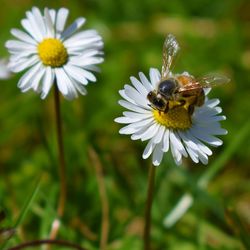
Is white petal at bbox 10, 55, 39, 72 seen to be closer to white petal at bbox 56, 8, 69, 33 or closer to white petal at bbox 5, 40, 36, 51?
white petal at bbox 5, 40, 36, 51

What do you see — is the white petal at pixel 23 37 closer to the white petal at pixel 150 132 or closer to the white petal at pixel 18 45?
the white petal at pixel 18 45

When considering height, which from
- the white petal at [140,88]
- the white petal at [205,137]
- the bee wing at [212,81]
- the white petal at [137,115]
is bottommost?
the white petal at [205,137]

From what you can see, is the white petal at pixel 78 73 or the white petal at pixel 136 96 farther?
the white petal at pixel 78 73

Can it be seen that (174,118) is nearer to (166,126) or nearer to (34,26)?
(166,126)

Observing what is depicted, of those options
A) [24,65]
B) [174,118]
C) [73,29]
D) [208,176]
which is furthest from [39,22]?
[208,176]

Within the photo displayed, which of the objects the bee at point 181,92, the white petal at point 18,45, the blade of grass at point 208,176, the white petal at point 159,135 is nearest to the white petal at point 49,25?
the white petal at point 18,45

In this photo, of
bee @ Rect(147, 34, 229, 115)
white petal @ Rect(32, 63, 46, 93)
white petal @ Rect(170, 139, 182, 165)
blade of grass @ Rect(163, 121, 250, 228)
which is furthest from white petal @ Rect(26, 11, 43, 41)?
blade of grass @ Rect(163, 121, 250, 228)

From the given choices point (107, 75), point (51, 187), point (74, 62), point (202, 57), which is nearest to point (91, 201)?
point (51, 187)

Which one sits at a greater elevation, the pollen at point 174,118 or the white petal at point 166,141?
the pollen at point 174,118
